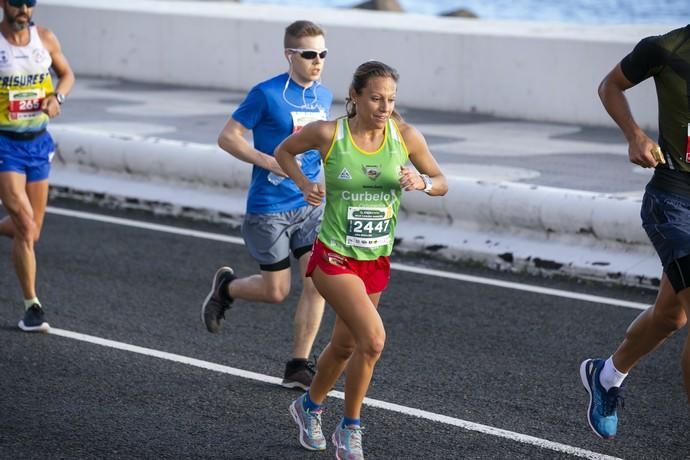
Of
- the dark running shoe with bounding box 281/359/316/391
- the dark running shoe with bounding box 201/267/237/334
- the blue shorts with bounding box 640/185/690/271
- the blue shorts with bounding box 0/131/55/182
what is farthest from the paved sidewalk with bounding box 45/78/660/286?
the blue shorts with bounding box 640/185/690/271

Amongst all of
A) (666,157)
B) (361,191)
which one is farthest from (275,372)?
(666,157)

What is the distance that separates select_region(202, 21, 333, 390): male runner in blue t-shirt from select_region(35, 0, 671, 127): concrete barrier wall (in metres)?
7.96

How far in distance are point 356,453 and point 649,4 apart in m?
77.3

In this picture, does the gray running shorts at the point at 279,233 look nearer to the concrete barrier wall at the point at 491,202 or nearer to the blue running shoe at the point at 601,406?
the blue running shoe at the point at 601,406

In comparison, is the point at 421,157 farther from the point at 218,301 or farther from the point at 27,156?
the point at 27,156

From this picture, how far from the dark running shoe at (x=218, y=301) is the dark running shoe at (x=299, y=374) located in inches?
32.2

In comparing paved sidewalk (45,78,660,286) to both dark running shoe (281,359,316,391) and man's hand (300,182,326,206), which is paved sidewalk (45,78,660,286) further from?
man's hand (300,182,326,206)

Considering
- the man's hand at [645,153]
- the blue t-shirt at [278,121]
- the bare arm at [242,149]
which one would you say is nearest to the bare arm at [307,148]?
the bare arm at [242,149]

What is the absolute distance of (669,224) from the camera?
601cm

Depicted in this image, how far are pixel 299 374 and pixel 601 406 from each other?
178cm

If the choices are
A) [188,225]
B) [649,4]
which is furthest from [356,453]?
[649,4]

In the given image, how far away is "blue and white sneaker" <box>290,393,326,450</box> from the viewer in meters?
6.43

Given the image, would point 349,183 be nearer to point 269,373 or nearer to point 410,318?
point 269,373

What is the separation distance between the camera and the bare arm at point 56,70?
8.66 m
